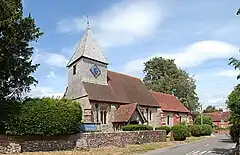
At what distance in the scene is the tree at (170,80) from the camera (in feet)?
237

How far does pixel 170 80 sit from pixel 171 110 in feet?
62.2

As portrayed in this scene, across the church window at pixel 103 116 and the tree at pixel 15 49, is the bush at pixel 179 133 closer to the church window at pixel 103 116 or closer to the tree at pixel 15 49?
the church window at pixel 103 116

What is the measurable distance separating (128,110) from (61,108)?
16458mm

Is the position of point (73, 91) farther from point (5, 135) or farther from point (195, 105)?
point (195, 105)

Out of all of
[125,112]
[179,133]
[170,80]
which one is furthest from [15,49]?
[170,80]

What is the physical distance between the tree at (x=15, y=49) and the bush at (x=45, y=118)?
161 centimetres

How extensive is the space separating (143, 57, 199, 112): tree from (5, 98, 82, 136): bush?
46.8 metres

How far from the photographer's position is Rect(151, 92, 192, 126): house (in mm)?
54750

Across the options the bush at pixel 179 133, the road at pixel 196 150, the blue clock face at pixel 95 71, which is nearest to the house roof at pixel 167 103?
the bush at pixel 179 133

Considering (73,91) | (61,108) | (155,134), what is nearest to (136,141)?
(155,134)

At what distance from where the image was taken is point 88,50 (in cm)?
4306

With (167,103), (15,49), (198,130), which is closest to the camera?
(15,49)

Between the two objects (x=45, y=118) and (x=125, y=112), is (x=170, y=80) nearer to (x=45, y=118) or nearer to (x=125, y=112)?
(x=125, y=112)

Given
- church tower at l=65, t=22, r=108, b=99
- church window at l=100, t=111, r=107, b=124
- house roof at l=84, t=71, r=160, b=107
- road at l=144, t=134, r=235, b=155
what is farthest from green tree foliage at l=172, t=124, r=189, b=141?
church tower at l=65, t=22, r=108, b=99
